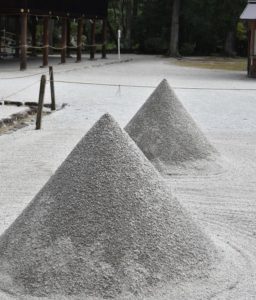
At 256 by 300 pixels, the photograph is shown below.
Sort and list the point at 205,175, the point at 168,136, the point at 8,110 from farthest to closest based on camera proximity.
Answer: the point at 8,110 < the point at 168,136 < the point at 205,175

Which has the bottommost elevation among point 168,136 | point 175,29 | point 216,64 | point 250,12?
point 216,64

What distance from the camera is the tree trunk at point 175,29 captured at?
145ft

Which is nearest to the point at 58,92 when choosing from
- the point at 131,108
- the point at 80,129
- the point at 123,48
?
the point at 131,108

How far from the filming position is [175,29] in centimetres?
4509

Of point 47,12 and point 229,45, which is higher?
point 47,12

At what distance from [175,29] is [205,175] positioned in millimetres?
36325

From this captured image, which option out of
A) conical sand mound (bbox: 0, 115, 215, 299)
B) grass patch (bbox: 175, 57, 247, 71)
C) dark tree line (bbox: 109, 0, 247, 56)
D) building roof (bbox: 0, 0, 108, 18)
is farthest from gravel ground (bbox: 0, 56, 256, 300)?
dark tree line (bbox: 109, 0, 247, 56)

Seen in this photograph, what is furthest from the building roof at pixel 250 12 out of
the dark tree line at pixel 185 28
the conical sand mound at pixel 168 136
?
the conical sand mound at pixel 168 136

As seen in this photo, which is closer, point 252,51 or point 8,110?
point 8,110

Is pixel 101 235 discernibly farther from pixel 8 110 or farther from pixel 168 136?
pixel 8 110

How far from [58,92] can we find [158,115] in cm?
1064

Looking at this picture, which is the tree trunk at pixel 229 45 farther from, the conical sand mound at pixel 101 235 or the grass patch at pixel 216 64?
the conical sand mound at pixel 101 235

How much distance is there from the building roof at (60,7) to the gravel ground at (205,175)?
438 centimetres

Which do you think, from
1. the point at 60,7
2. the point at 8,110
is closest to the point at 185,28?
the point at 60,7
